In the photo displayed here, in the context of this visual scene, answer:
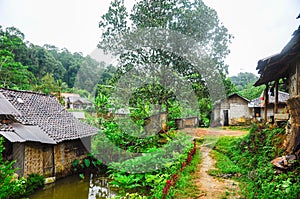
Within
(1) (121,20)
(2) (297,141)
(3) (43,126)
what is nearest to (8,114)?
(3) (43,126)

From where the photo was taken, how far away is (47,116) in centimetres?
1139

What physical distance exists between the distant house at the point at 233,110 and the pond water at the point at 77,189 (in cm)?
1262

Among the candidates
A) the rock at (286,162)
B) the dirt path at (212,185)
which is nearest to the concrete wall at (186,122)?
the dirt path at (212,185)

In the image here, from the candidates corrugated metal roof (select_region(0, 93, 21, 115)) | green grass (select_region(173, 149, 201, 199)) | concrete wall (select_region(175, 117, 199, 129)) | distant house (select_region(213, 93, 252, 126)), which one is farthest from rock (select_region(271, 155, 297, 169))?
distant house (select_region(213, 93, 252, 126))

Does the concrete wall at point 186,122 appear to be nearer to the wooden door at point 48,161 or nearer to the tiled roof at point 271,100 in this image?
the tiled roof at point 271,100

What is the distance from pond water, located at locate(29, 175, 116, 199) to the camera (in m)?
8.91

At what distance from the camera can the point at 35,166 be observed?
9.45 metres

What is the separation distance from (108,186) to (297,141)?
7.49 meters

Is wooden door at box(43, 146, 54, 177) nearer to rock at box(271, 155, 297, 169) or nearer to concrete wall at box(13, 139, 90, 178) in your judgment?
concrete wall at box(13, 139, 90, 178)

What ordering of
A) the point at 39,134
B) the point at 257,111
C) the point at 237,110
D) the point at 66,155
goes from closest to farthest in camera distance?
the point at 39,134 < the point at 66,155 < the point at 257,111 < the point at 237,110

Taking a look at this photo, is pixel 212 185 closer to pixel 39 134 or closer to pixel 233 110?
pixel 39 134

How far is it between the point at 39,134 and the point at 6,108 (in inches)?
64.5

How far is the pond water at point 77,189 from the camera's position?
8911 millimetres

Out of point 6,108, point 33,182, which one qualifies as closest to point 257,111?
point 33,182
